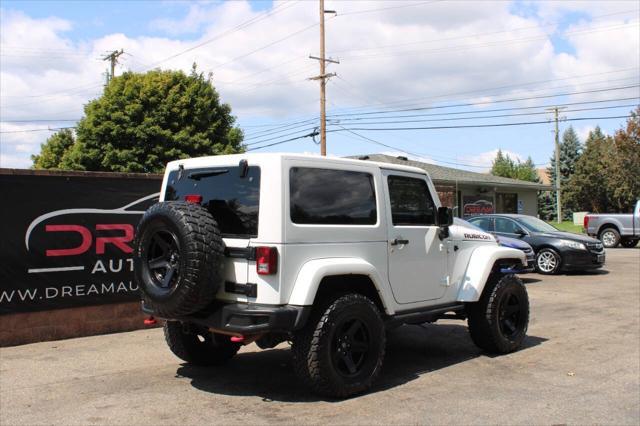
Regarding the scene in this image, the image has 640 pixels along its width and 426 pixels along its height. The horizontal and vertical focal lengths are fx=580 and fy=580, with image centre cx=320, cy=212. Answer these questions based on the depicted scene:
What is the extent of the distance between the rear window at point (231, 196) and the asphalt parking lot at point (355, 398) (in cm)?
151

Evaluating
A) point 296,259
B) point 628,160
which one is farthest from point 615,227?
point 628,160

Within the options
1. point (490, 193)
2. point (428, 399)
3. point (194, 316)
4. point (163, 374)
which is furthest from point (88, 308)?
point (490, 193)

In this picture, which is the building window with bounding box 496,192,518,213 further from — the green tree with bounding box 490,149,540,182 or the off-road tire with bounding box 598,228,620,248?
the green tree with bounding box 490,149,540,182

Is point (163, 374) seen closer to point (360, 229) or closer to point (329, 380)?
point (329, 380)

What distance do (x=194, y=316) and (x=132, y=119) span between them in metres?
22.4

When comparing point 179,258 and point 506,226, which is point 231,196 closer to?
point 179,258

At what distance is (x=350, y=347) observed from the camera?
5074 mm

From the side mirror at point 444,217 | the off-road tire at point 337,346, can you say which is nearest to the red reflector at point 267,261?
the off-road tire at point 337,346

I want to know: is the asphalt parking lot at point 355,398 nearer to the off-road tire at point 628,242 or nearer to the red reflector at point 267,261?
the red reflector at point 267,261

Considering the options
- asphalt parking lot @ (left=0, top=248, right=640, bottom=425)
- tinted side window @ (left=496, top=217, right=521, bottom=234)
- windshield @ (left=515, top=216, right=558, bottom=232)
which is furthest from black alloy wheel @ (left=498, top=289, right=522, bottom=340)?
windshield @ (left=515, top=216, right=558, bottom=232)

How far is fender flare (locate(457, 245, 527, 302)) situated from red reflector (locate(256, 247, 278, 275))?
8.48 ft

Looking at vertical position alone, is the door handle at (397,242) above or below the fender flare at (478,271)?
above

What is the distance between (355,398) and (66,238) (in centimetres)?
456

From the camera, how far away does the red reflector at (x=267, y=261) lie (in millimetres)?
4621
